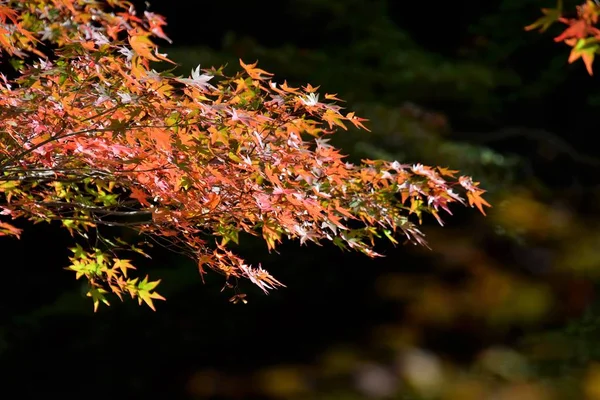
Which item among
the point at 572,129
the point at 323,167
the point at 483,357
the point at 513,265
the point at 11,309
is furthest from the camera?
the point at 572,129

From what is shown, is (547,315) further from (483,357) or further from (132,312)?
(132,312)

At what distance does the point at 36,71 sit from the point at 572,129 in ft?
23.2

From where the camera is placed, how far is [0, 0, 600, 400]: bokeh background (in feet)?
2.78

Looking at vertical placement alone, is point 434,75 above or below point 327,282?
above

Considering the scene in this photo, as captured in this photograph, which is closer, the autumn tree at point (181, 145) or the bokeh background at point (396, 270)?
the bokeh background at point (396, 270)

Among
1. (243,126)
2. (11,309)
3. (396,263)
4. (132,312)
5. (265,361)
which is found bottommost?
(11,309)

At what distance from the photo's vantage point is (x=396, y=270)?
5.80 m

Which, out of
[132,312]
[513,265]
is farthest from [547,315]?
[132,312]

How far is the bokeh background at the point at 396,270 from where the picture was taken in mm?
848

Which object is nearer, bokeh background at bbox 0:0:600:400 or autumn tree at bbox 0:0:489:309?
bokeh background at bbox 0:0:600:400

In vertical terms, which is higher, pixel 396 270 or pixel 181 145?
pixel 181 145

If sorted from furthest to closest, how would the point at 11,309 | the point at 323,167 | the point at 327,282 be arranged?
1. the point at 11,309
2. the point at 327,282
3. the point at 323,167

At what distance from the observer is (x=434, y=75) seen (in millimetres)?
7805

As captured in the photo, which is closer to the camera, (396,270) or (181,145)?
(181,145)
